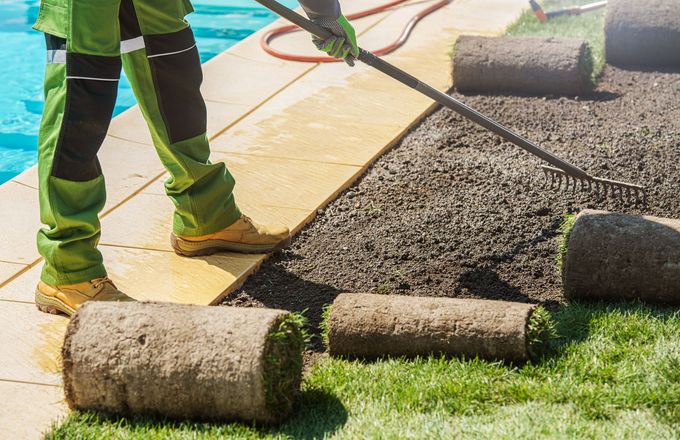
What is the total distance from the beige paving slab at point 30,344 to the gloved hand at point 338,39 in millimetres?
1576

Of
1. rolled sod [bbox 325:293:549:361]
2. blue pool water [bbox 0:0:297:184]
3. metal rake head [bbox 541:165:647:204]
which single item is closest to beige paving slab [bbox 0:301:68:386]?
rolled sod [bbox 325:293:549:361]

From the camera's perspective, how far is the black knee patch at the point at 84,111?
12.4 ft

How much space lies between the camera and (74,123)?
3.79 metres

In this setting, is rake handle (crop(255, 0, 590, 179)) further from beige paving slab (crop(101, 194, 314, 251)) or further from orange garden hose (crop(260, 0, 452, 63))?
orange garden hose (crop(260, 0, 452, 63))

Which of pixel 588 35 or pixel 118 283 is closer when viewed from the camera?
pixel 118 283

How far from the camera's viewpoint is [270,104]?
6.47 m

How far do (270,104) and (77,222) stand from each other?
2.75 metres

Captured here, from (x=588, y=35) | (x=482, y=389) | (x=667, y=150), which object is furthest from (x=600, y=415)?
(x=588, y=35)

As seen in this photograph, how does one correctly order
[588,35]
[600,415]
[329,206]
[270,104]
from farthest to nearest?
[588,35], [270,104], [329,206], [600,415]

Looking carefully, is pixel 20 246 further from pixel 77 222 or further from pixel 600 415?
pixel 600 415

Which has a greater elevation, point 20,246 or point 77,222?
point 77,222

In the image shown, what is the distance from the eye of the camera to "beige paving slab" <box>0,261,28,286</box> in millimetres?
4293

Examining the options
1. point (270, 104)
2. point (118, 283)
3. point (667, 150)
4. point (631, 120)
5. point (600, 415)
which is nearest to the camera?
point (600, 415)

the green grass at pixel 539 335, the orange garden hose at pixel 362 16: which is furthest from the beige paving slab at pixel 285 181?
the orange garden hose at pixel 362 16
